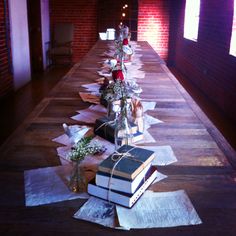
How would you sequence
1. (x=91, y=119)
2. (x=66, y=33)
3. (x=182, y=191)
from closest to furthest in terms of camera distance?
(x=182, y=191) < (x=91, y=119) < (x=66, y=33)

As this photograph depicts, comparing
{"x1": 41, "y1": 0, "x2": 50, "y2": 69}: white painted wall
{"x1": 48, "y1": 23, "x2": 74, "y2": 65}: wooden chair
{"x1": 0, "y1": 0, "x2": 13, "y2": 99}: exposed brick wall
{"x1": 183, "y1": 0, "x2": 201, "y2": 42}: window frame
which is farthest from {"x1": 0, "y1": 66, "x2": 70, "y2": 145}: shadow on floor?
{"x1": 183, "y1": 0, "x2": 201, "y2": 42}: window frame

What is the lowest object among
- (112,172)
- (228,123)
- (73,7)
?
(228,123)

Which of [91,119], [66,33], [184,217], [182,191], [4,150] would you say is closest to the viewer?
[184,217]

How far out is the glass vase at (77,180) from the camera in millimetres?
1232

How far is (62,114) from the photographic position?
2.12 metres

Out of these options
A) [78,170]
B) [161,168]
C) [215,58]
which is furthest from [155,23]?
[78,170]

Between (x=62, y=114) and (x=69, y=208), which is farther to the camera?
(x=62, y=114)

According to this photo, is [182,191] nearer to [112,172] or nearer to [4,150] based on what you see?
[112,172]

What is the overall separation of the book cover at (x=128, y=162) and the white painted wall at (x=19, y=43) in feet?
16.8

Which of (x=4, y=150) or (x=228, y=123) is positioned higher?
(x=4, y=150)

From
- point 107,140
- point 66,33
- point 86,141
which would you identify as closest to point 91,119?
point 107,140

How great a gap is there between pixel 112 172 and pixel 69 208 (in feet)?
0.60

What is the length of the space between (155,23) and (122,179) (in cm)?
829

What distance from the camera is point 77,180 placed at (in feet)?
4.08
